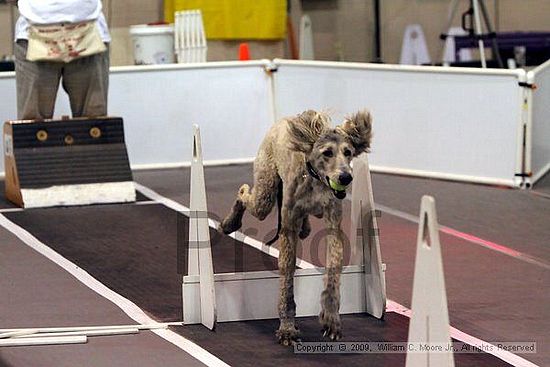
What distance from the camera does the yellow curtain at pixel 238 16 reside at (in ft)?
43.7

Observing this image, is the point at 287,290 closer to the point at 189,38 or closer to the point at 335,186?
the point at 335,186

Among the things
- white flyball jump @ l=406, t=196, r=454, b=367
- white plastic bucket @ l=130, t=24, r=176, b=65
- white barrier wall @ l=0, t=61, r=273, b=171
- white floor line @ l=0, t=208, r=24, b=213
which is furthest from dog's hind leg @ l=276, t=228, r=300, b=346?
white plastic bucket @ l=130, t=24, r=176, b=65

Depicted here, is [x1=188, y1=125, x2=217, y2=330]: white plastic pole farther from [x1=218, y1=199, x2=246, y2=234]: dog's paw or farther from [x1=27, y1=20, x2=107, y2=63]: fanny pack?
[x1=27, y1=20, x2=107, y2=63]: fanny pack

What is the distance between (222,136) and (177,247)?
327 cm

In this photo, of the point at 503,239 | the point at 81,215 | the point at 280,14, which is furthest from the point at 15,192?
the point at 280,14

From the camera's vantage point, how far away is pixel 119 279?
22.7ft

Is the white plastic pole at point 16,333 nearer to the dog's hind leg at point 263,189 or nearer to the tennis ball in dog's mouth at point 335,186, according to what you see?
the dog's hind leg at point 263,189

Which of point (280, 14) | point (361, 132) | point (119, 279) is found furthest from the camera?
point (280, 14)

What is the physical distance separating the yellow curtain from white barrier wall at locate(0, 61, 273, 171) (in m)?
2.58

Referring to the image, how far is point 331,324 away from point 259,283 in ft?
1.73

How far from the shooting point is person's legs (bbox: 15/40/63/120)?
360 inches

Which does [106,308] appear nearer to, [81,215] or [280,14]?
[81,215]

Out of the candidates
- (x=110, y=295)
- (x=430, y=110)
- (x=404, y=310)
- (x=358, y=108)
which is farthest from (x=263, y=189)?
(x=358, y=108)

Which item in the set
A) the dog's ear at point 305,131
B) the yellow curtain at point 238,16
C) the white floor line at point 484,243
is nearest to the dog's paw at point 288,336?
the dog's ear at point 305,131
